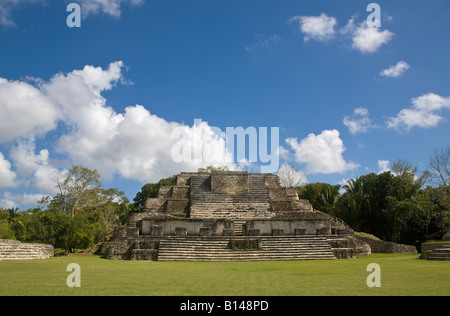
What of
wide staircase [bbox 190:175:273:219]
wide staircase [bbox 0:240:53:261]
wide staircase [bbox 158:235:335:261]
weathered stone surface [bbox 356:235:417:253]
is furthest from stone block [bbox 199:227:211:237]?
weathered stone surface [bbox 356:235:417:253]

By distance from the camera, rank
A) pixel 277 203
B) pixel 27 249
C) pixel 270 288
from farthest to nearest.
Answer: pixel 277 203, pixel 27 249, pixel 270 288

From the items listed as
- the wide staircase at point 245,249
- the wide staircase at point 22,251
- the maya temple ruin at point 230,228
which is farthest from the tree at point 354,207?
the wide staircase at point 22,251

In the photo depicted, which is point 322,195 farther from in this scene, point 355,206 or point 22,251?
point 22,251

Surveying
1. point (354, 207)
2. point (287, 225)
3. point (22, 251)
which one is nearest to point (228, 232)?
point (287, 225)

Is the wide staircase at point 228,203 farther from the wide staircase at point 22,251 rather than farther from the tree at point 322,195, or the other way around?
the tree at point 322,195

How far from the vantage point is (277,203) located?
815 inches

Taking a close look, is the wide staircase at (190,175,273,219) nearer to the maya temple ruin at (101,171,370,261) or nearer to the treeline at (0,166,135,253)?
the maya temple ruin at (101,171,370,261)

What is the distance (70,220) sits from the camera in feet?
63.6

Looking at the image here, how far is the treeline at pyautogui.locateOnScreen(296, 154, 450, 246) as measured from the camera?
24.4 m

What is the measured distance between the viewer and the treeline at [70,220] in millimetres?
19328

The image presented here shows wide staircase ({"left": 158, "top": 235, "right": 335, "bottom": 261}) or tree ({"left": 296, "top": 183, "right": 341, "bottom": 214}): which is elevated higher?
tree ({"left": 296, "top": 183, "right": 341, "bottom": 214})
